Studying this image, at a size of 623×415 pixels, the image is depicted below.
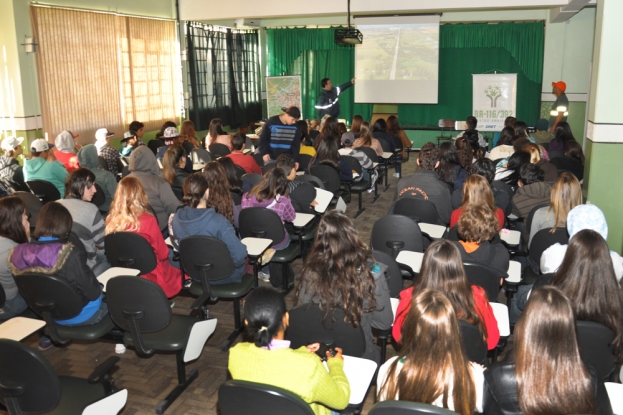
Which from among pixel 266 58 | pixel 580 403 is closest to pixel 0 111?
pixel 266 58

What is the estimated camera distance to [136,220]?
4.27 metres

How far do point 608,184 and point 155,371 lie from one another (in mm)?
5132

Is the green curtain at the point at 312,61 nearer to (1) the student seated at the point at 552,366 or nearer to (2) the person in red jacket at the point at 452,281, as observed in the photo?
(2) the person in red jacket at the point at 452,281

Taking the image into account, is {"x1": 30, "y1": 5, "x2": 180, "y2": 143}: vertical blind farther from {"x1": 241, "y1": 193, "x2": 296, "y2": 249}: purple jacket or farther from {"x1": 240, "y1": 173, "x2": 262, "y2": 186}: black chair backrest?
{"x1": 241, "y1": 193, "x2": 296, "y2": 249}: purple jacket

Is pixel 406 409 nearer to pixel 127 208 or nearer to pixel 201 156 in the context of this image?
pixel 127 208

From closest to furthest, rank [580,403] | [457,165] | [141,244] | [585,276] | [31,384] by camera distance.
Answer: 1. [580,403]
2. [31,384]
3. [585,276]
4. [141,244]
5. [457,165]

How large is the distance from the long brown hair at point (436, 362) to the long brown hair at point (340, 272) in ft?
2.45

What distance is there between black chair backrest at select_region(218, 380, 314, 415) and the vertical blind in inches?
308

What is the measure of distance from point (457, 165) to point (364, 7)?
551cm

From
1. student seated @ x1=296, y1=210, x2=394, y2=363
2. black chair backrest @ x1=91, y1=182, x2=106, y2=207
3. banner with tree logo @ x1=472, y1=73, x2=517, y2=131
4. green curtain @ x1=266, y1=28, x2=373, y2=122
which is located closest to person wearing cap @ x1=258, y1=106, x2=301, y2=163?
black chair backrest @ x1=91, y1=182, x2=106, y2=207

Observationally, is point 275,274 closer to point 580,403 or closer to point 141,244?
point 141,244

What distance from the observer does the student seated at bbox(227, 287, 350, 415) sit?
2215 millimetres

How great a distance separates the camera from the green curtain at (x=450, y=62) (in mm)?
12359

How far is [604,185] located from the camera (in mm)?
6293
